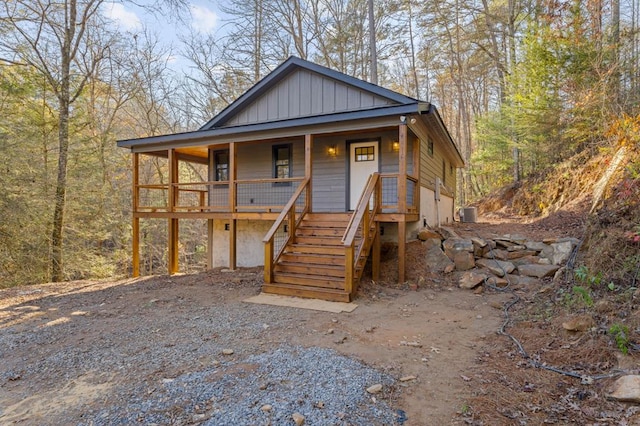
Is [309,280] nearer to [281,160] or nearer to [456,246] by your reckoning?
[456,246]

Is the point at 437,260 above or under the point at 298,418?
above

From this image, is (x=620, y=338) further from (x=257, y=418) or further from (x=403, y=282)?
(x=403, y=282)

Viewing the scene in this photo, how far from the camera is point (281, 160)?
33.5 ft

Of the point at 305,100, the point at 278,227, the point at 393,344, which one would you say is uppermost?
the point at 305,100

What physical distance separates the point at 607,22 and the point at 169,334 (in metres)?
15.5

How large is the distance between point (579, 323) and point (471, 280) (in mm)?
2914

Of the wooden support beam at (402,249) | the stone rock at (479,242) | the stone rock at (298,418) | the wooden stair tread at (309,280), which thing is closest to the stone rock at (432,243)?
the stone rock at (479,242)

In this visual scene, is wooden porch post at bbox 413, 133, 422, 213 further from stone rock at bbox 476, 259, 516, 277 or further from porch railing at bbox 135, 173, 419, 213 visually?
stone rock at bbox 476, 259, 516, 277

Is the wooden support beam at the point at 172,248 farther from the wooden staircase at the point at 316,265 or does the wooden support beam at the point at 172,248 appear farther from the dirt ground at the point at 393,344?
the wooden staircase at the point at 316,265

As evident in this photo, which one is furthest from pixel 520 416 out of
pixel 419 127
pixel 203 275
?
pixel 203 275

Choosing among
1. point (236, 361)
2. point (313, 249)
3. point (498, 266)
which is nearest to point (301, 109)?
point (313, 249)

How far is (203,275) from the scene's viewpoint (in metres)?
8.66

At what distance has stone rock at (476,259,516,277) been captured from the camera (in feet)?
22.4

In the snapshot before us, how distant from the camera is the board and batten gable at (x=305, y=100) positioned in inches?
345
